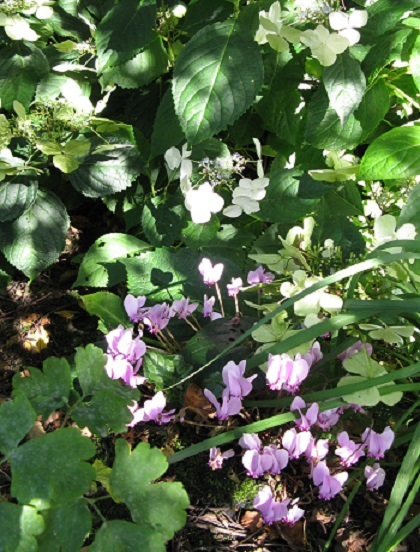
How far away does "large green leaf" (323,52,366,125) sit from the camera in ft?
4.78

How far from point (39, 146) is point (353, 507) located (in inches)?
38.3

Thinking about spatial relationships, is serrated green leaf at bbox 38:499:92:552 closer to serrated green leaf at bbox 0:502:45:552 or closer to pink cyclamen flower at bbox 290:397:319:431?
serrated green leaf at bbox 0:502:45:552

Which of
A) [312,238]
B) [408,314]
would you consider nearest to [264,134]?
[312,238]

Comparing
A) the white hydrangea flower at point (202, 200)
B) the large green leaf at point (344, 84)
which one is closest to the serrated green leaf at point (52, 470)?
the white hydrangea flower at point (202, 200)

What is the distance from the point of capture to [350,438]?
1.22m

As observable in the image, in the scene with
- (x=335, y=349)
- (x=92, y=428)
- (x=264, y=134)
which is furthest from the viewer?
(x=264, y=134)

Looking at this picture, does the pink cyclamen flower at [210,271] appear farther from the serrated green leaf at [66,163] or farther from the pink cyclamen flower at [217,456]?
the serrated green leaf at [66,163]

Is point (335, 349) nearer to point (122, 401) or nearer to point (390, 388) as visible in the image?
point (390, 388)

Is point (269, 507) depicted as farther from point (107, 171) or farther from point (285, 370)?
point (107, 171)

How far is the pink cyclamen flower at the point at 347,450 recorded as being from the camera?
3.61 ft

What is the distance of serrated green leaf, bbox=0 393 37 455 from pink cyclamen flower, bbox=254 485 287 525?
38 centimetres

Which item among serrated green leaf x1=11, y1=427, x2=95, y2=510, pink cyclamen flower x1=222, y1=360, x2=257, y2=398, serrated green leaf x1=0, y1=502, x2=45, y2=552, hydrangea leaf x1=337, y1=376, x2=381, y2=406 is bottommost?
hydrangea leaf x1=337, y1=376, x2=381, y2=406

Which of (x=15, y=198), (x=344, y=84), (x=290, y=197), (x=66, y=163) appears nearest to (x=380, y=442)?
(x=290, y=197)

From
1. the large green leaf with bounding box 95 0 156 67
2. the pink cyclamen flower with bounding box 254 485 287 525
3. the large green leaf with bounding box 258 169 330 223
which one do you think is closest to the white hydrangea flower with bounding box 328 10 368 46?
the large green leaf with bounding box 258 169 330 223
